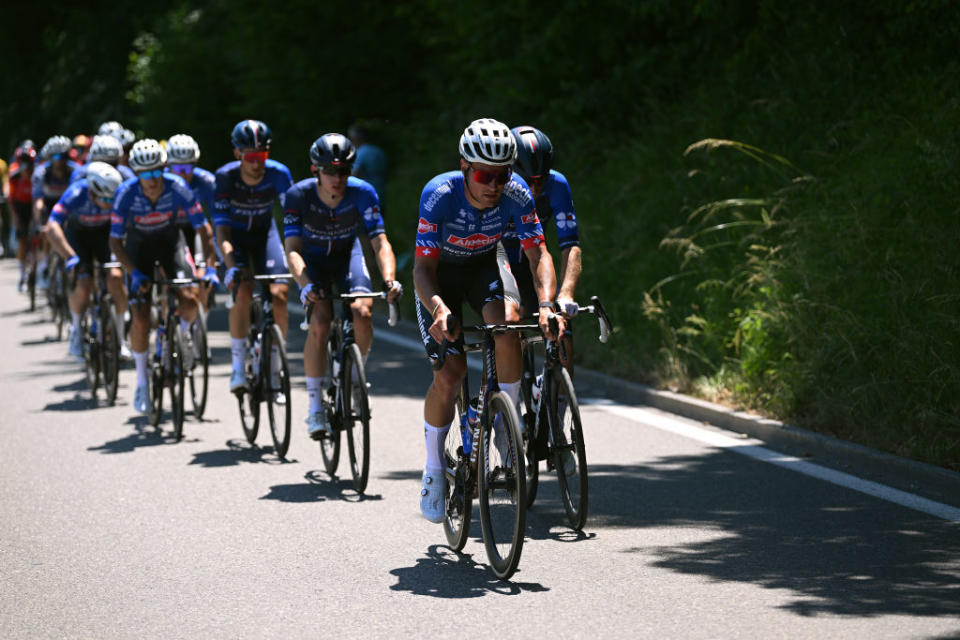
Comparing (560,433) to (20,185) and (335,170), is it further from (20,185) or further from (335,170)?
(20,185)

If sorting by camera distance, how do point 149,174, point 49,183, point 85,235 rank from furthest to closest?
point 49,183 < point 85,235 < point 149,174

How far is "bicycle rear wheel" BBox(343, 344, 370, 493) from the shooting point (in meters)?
8.16

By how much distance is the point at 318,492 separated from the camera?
8.30 metres

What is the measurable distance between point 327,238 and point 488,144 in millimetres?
2695

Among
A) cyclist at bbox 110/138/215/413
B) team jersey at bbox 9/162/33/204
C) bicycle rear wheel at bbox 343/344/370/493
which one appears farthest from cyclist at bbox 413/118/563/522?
team jersey at bbox 9/162/33/204

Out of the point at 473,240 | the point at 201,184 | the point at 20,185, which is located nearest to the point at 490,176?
the point at 473,240

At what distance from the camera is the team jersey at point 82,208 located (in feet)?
41.5

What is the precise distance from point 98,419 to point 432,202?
5554mm

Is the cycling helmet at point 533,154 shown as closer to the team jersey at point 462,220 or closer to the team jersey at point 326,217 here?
the team jersey at point 462,220

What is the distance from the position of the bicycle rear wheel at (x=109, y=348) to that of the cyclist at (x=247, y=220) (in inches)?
79.5

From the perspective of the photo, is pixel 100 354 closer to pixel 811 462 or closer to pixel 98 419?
pixel 98 419

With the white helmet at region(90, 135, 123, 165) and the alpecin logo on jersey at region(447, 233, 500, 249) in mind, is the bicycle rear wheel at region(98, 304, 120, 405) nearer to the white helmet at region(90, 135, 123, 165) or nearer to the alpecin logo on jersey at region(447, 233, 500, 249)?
the white helmet at region(90, 135, 123, 165)

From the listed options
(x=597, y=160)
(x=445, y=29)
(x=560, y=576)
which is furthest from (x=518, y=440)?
(x=445, y=29)

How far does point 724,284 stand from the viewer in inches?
451
